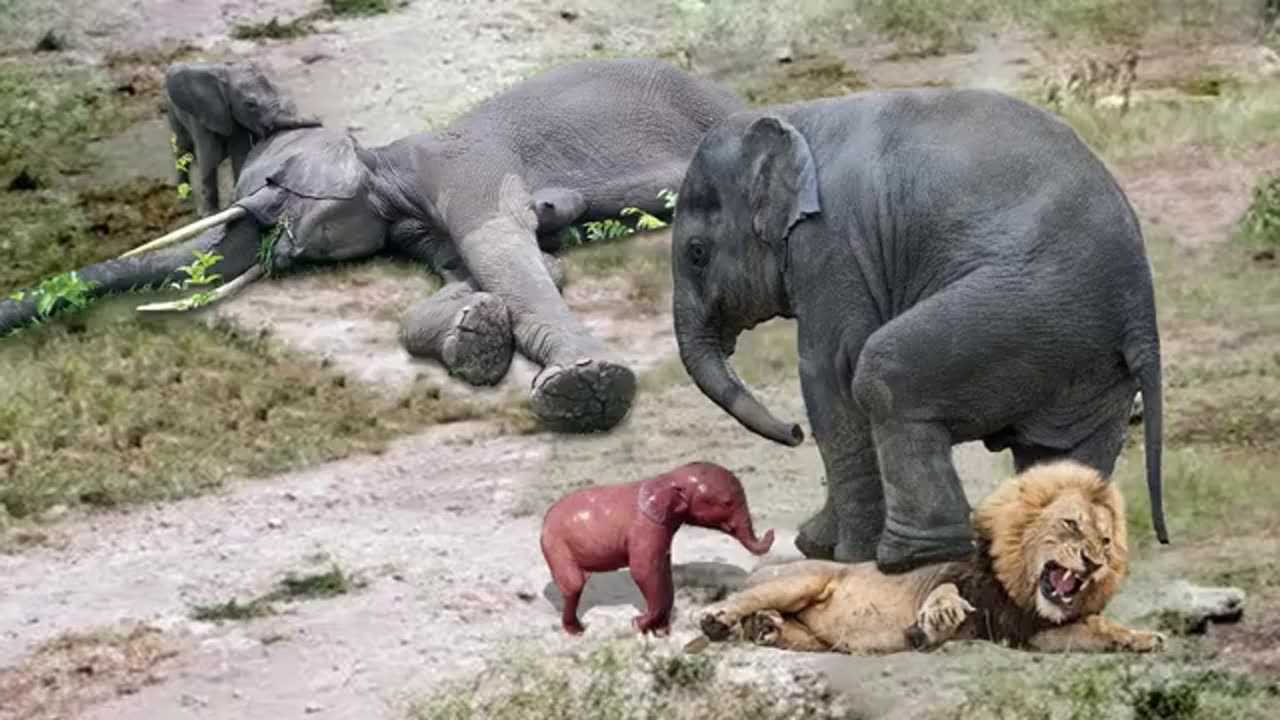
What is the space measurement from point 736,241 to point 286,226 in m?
4.85

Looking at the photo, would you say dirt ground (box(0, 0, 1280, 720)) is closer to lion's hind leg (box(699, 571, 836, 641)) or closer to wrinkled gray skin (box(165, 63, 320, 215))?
lion's hind leg (box(699, 571, 836, 641))

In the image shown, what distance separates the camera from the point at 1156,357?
5.99m

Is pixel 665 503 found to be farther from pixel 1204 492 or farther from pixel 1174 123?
pixel 1174 123

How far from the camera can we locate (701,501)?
20.7 feet

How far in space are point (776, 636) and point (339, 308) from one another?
16.4 ft

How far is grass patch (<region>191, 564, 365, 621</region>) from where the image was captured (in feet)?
22.5

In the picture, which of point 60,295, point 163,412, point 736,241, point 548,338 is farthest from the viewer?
point 60,295

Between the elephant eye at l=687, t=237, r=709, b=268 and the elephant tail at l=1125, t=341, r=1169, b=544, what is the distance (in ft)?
4.55

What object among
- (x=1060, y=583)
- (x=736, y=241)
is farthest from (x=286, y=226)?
(x=1060, y=583)

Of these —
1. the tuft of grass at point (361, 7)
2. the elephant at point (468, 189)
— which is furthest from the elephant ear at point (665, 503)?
the tuft of grass at point (361, 7)

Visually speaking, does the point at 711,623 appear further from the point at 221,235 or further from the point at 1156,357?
the point at 221,235

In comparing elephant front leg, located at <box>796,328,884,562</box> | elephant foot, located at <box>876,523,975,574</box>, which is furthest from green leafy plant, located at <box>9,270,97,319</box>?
elephant foot, located at <box>876,523,975,574</box>

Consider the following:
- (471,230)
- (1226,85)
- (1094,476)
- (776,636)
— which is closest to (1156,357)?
(1094,476)

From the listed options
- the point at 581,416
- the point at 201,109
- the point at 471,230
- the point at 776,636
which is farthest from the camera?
the point at 201,109
